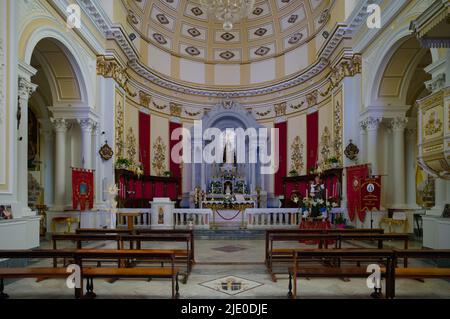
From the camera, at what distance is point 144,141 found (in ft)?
58.7

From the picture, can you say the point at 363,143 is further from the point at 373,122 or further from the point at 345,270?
the point at 345,270

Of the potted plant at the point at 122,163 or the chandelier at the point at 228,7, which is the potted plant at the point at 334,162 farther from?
the potted plant at the point at 122,163

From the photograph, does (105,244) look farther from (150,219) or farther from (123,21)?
(123,21)

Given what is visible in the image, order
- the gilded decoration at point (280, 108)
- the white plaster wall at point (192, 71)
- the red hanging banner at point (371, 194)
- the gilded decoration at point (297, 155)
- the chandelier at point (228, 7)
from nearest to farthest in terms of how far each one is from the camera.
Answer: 1. the red hanging banner at point (371, 194)
2. the chandelier at point (228, 7)
3. the gilded decoration at point (297, 155)
4. the gilded decoration at point (280, 108)
5. the white plaster wall at point (192, 71)

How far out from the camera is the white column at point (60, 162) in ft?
40.2

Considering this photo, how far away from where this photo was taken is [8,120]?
6.94m

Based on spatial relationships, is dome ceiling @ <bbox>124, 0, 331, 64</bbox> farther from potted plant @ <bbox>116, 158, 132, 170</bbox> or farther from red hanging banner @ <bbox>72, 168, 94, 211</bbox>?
red hanging banner @ <bbox>72, 168, 94, 211</bbox>

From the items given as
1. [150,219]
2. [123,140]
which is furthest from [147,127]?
[150,219]

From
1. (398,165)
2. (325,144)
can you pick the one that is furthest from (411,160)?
(325,144)

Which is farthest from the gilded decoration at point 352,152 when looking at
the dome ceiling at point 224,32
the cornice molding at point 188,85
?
the dome ceiling at point 224,32

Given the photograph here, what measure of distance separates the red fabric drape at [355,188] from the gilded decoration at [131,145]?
30.8 ft

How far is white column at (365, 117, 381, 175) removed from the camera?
475 inches

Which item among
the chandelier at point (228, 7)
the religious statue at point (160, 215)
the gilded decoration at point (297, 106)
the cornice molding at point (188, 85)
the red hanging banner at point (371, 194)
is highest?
the chandelier at point (228, 7)

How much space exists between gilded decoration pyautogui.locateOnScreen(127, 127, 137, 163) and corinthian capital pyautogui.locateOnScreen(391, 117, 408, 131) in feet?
35.5
